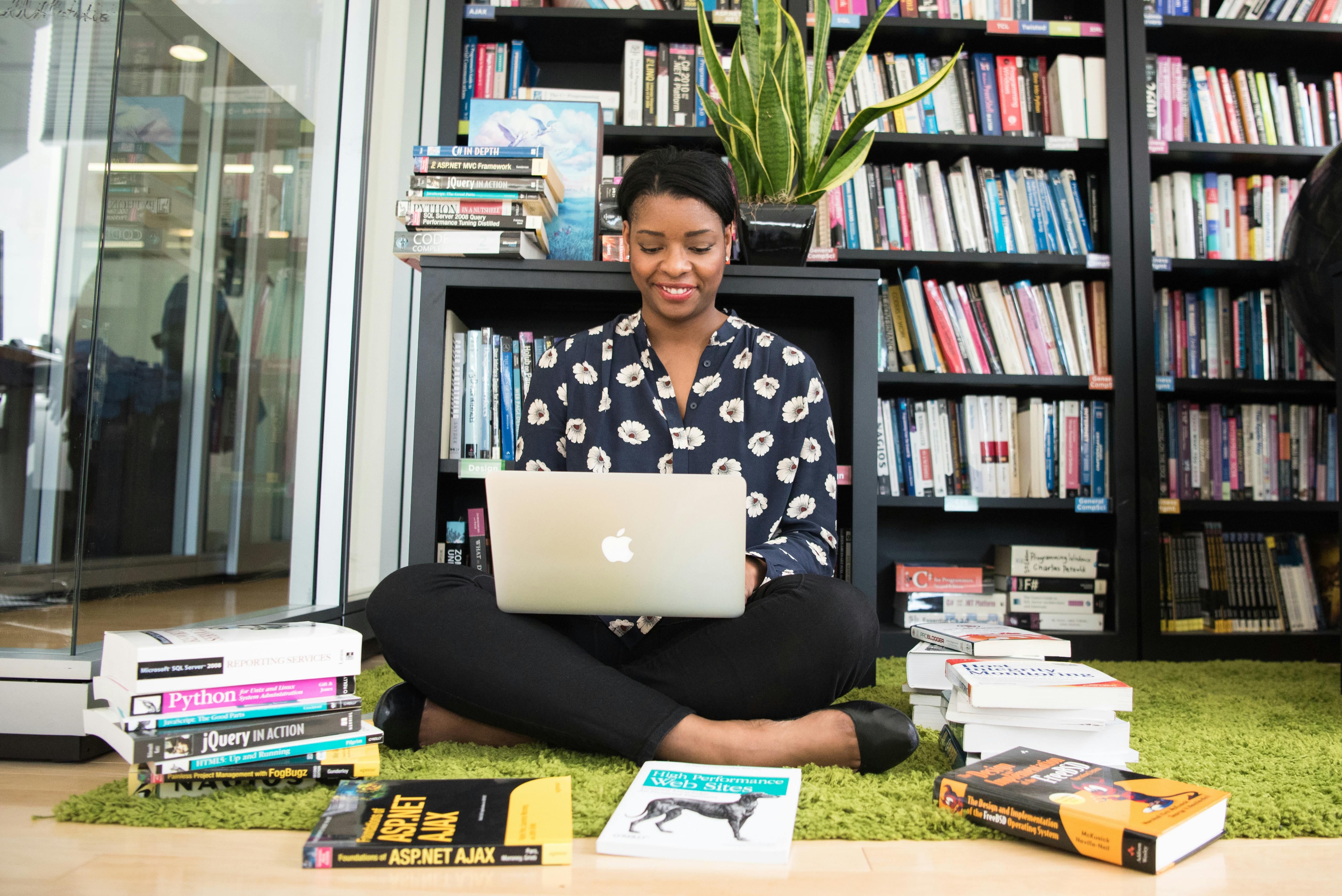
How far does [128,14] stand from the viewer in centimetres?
165

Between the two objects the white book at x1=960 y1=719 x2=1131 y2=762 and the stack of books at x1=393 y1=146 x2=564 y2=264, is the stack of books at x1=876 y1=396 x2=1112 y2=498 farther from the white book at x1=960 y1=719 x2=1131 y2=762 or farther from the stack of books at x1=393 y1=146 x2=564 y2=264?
the white book at x1=960 y1=719 x2=1131 y2=762

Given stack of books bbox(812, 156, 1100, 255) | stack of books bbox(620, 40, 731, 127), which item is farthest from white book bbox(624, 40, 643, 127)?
stack of books bbox(812, 156, 1100, 255)

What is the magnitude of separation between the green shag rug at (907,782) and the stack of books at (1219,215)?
143 cm

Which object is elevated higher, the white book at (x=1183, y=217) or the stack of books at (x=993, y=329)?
the white book at (x=1183, y=217)

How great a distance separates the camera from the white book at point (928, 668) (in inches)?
51.5

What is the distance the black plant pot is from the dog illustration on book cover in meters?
1.05

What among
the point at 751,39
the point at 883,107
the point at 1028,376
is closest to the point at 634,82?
the point at 751,39

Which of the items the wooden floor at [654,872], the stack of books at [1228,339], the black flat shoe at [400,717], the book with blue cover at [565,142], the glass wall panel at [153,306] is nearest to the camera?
the wooden floor at [654,872]

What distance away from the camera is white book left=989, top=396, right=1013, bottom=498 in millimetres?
2428

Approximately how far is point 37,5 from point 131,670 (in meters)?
1.45

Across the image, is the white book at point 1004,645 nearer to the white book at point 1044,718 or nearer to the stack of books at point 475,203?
the white book at point 1044,718

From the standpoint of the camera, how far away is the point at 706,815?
0.84 m

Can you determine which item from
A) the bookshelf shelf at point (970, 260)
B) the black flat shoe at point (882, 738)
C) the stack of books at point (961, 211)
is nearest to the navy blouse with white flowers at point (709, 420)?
the black flat shoe at point (882, 738)

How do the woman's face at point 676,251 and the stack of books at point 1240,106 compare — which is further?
the stack of books at point 1240,106
